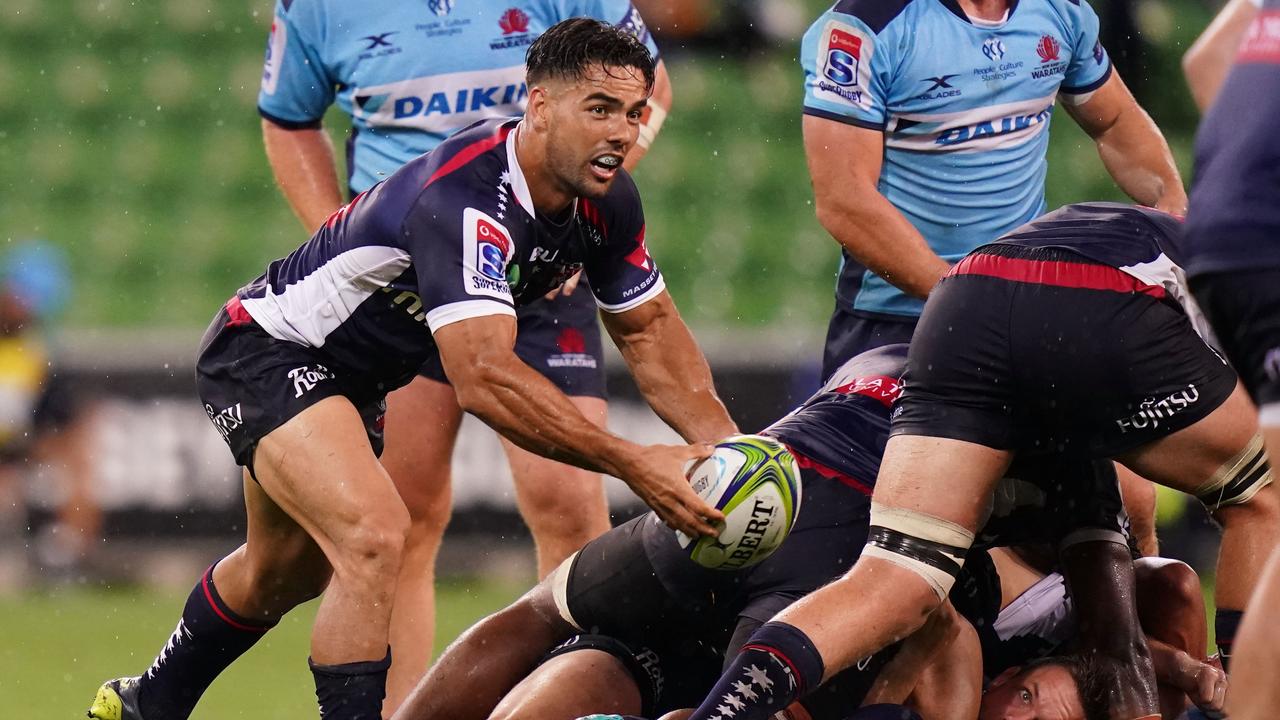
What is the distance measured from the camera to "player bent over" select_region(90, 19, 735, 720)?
4160mm

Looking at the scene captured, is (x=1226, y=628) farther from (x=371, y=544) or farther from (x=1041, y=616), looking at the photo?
(x=371, y=544)

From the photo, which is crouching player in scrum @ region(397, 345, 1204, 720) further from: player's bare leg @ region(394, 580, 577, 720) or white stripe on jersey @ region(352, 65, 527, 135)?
white stripe on jersey @ region(352, 65, 527, 135)

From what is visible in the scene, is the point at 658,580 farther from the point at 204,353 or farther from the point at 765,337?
the point at 765,337

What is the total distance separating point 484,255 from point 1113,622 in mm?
1765

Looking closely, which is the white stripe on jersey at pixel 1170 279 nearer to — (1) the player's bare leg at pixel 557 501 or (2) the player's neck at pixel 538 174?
(2) the player's neck at pixel 538 174

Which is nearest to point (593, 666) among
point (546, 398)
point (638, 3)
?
point (546, 398)

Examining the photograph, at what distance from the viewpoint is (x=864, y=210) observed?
503cm

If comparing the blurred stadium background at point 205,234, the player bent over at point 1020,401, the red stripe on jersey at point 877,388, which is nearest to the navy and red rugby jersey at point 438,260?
the red stripe on jersey at point 877,388

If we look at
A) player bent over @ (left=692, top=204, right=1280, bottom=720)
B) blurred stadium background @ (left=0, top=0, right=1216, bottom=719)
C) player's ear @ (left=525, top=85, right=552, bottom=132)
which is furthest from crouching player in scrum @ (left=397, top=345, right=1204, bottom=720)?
blurred stadium background @ (left=0, top=0, right=1216, bottom=719)

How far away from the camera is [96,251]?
10.9 m

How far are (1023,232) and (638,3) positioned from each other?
735 centimetres

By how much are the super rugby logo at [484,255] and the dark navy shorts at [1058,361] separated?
1.00m

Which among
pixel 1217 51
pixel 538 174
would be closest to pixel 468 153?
pixel 538 174

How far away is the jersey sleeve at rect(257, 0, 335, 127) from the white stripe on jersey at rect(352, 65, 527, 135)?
0.28m
